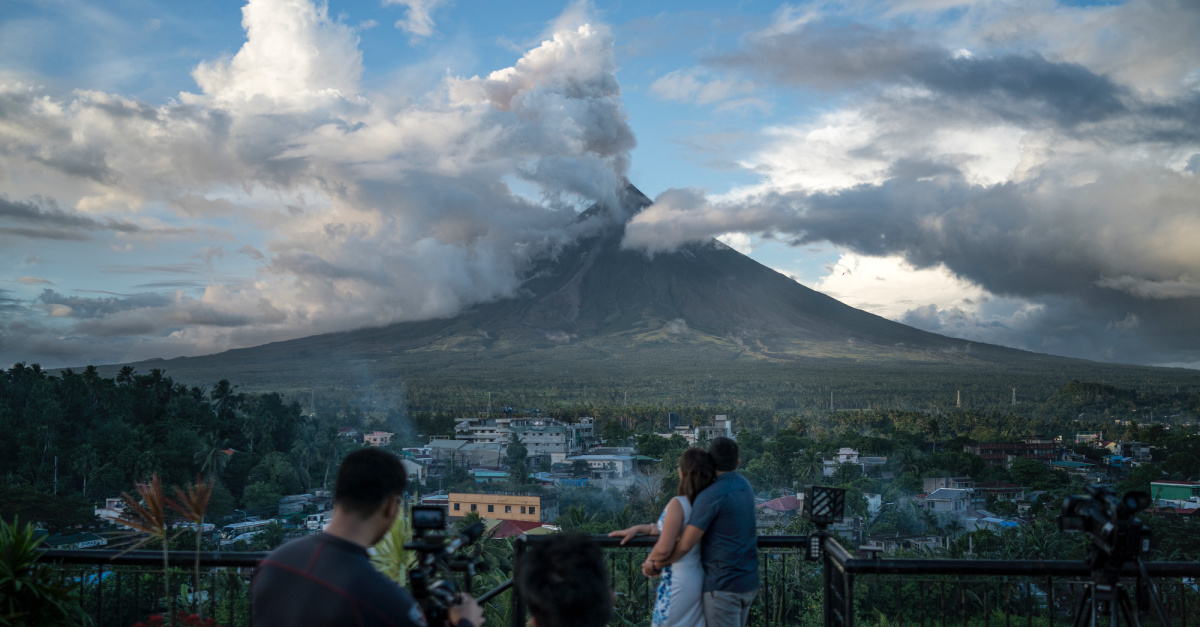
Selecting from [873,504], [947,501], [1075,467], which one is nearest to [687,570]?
[873,504]

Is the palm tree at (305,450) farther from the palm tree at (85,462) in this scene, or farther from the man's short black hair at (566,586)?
the man's short black hair at (566,586)

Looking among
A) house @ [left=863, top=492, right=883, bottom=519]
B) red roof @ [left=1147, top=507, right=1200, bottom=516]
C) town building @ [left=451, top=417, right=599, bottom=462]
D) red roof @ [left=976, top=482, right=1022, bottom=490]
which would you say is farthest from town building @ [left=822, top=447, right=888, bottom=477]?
town building @ [left=451, top=417, right=599, bottom=462]

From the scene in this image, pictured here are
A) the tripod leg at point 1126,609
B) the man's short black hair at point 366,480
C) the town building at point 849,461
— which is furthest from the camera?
the town building at point 849,461

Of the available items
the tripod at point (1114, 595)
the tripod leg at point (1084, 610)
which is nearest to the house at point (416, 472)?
the tripod leg at point (1084, 610)

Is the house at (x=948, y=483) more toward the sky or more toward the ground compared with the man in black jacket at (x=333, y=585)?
more toward the ground

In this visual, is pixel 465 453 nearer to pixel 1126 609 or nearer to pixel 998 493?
pixel 998 493
